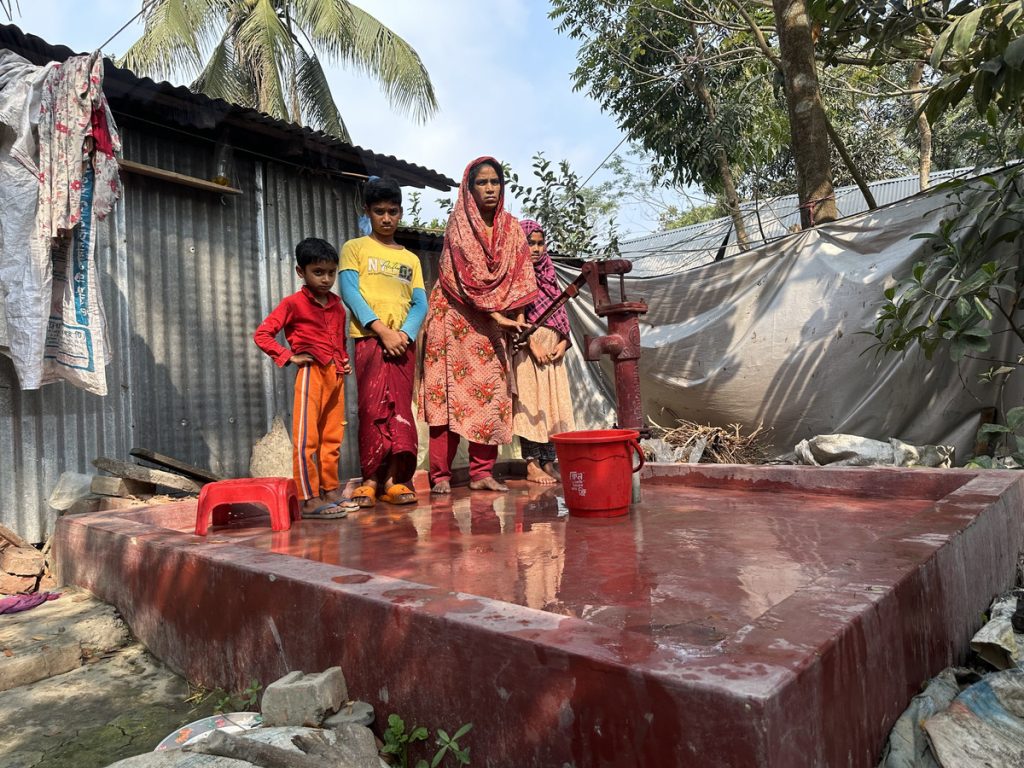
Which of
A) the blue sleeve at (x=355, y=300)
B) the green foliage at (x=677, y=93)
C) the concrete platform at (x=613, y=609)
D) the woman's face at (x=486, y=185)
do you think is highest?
the green foliage at (x=677, y=93)

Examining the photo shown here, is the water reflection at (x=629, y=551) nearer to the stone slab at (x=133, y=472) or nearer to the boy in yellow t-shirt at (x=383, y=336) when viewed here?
the boy in yellow t-shirt at (x=383, y=336)

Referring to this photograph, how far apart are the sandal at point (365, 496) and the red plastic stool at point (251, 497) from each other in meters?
0.47

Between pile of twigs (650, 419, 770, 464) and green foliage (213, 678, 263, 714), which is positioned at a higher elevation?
pile of twigs (650, 419, 770, 464)

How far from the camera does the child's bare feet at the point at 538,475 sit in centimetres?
403

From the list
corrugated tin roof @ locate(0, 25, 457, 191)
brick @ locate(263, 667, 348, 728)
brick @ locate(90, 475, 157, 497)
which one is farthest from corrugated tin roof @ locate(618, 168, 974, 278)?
brick @ locate(263, 667, 348, 728)

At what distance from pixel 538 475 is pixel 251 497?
1.74m

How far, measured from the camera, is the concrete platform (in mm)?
1111

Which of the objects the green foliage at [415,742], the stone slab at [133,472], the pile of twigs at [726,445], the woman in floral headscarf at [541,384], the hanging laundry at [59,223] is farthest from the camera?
the pile of twigs at [726,445]

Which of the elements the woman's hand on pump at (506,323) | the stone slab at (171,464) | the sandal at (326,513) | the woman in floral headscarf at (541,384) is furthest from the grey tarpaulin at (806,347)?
the stone slab at (171,464)

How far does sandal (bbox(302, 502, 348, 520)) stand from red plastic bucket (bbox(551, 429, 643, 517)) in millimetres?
1101

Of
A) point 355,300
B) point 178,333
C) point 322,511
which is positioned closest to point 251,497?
point 322,511

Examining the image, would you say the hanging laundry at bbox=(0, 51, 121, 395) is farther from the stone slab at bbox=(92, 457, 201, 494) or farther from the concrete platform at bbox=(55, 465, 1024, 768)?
the concrete platform at bbox=(55, 465, 1024, 768)

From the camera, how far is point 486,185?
371 centimetres

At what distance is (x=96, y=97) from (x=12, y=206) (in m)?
0.69
